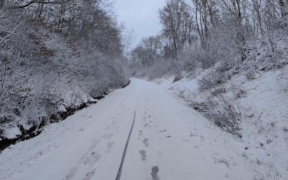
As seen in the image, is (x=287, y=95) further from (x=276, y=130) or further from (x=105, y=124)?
(x=105, y=124)

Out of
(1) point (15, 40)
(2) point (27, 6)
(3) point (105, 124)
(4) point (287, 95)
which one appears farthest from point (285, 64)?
(2) point (27, 6)

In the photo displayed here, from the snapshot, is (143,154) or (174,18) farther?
(174,18)

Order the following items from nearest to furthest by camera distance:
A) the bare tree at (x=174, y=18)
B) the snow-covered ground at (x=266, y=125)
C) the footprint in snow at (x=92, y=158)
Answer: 1. the snow-covered ground at (x=266, y=125)
2. the footprint in snow at (x=92, y=158)
3. the bare tree at (x=174, y=18)

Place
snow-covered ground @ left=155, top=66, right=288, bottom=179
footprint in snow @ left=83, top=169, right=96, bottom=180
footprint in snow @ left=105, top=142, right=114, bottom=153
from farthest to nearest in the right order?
1. footprint in snow @ left=105, top=142, right=114, bottom=153
2. snow-covered ground @ left=155, top=66, right=288, bottom=179
3. footprint in snow @ left=83, top=169, right=96, bottom=180

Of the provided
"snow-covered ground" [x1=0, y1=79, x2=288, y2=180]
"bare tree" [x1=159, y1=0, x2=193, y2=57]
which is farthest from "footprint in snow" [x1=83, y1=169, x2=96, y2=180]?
"bare tree" [x1=159, y1=0, x2=193, y2=57]

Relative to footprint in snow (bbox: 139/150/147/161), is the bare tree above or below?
above

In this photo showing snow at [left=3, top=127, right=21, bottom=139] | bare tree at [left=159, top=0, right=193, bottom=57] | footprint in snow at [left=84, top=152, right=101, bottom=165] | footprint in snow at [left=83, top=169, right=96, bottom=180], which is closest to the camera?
footprint in snow at [left=83, top=169, right=96, bottom=180]

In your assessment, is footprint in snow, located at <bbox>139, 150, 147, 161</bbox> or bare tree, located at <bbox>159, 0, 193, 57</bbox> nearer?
footprint in snow, located at <bbox>139, 150, 147, 161</bbox>

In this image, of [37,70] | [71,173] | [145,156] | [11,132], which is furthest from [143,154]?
[37,70]

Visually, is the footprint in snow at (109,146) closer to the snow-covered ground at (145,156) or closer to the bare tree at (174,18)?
the snow-covered ground at (145,156)

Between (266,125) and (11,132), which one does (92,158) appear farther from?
(266,125)

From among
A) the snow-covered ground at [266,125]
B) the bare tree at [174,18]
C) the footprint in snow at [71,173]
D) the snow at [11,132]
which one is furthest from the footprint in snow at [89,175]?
the bare tree at [174,18]

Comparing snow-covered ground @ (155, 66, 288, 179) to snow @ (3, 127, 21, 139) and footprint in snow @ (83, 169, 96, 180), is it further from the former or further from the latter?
snow @ (3, 127, 21, 139)

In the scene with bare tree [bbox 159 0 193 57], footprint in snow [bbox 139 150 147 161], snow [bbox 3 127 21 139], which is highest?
bare tree [bbox 159 0 193 57]
